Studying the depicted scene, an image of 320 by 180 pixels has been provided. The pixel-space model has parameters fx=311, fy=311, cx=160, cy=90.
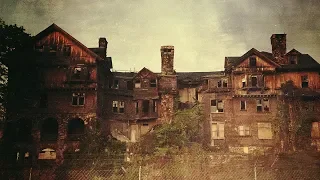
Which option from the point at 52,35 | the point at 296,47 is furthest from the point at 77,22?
the point at 296,47

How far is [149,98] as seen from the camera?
55.2 feet

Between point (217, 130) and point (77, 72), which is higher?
point (77, 72)

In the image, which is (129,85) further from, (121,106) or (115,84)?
(121,106)

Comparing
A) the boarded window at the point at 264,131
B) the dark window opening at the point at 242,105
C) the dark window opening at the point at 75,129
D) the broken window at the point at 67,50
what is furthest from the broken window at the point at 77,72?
the boarded window at the point at 264,131

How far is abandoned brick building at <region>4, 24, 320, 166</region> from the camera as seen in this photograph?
44.9 ft

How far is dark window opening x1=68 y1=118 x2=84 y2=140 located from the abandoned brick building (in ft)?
0.15

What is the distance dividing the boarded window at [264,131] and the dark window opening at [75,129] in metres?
8.48

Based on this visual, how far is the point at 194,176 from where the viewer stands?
8844mm

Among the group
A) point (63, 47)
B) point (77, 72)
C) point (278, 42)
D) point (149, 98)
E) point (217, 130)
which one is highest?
point (63, 47)

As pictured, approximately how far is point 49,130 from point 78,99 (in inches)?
77.6

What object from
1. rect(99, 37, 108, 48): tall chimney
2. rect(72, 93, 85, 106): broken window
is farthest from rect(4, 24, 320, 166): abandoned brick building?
rect(99, 37, 108, 48): tall chimney

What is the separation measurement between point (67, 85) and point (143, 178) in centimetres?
736

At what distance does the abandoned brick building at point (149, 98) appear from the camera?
538 inches

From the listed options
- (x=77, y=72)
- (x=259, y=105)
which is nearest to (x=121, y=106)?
(x=77, y=72)
